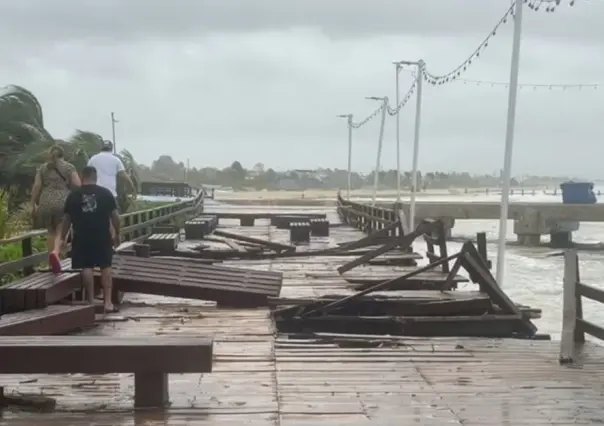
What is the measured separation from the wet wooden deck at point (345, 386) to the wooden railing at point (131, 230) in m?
1.13

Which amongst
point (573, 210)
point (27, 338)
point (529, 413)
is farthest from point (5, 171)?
point (573, 210)

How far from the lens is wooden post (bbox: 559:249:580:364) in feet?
26.0

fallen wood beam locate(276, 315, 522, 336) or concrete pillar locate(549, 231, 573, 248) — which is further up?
fallen wood beam locate(276, 315, 522, 336)

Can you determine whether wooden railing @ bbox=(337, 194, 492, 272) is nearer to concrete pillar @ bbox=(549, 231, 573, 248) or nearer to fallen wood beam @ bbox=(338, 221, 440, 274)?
fallen wood beam @ bbox=(338, 221, 440, 274)

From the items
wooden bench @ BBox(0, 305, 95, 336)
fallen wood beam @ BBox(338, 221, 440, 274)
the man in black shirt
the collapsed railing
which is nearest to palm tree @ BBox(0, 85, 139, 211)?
fallen wood beam @ BBox(338, 221, 440, 274)

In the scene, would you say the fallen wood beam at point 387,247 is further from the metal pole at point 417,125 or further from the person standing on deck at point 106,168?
the metal pole at point 417,125

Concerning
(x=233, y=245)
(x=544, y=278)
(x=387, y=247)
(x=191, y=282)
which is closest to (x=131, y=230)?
(x=233, y=245)

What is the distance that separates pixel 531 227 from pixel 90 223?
54.3 meters

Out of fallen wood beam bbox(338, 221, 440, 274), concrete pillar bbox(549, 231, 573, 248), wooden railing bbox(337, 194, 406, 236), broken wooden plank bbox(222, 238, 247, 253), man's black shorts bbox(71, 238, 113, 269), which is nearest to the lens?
man's black shorts bbox(71, 238, 113, 269)

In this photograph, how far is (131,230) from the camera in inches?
642

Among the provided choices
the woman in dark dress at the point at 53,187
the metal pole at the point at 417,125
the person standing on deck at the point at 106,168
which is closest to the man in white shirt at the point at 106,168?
the person standing on deck at the point at 106,168

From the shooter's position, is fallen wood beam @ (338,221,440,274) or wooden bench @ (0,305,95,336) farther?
fallen wood beam @ (338,221,440,274)

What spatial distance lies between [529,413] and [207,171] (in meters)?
160

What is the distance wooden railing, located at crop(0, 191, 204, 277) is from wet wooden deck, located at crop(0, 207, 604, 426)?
1131mm
